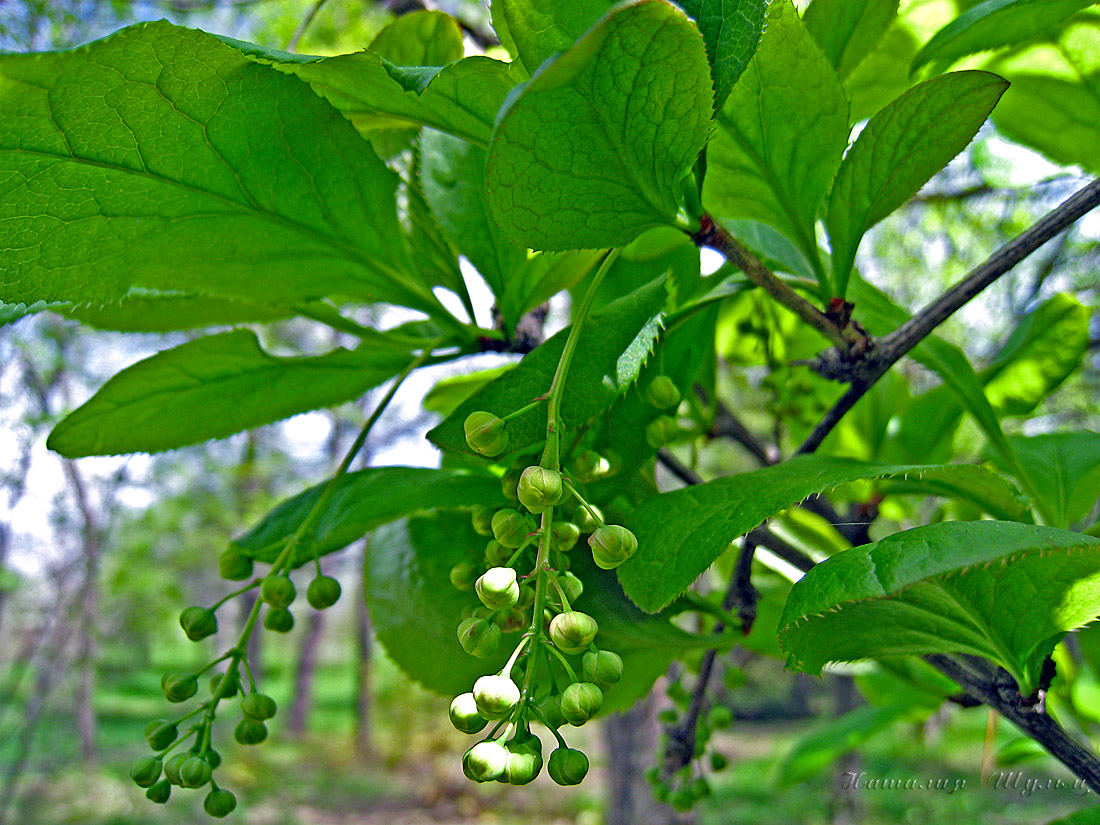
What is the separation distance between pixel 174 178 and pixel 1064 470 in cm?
75

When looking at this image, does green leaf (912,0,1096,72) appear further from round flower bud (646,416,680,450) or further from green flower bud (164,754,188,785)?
green flower bud (164,754,188,785)

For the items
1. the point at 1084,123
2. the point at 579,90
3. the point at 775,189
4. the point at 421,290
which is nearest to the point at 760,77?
the point at 775,189

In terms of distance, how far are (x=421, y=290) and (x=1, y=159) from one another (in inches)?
11.5

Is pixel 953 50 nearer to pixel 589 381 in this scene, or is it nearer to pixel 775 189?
pixel 775 189

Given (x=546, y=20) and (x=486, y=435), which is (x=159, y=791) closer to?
(x=486, y=435)

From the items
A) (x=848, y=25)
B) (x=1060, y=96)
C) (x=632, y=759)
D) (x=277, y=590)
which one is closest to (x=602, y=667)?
(x=277, y=590)

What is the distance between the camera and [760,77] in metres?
0.50

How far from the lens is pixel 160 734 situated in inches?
22.8

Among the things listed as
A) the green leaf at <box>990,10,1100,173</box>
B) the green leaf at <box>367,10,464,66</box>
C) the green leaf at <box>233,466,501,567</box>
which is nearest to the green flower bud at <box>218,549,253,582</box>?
the green leaf at <box>233,466,501,567</box>

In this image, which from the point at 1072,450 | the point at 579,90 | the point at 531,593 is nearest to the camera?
the point at 579,90

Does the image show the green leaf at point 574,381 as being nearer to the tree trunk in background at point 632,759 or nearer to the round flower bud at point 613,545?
the round flower bud at point 613,545

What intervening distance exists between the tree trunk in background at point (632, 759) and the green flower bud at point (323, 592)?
0.94 metres

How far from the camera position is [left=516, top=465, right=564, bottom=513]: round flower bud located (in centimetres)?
40

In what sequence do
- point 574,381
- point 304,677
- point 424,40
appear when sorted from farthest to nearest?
point 304,677 < point 424,40 < point 574,381
